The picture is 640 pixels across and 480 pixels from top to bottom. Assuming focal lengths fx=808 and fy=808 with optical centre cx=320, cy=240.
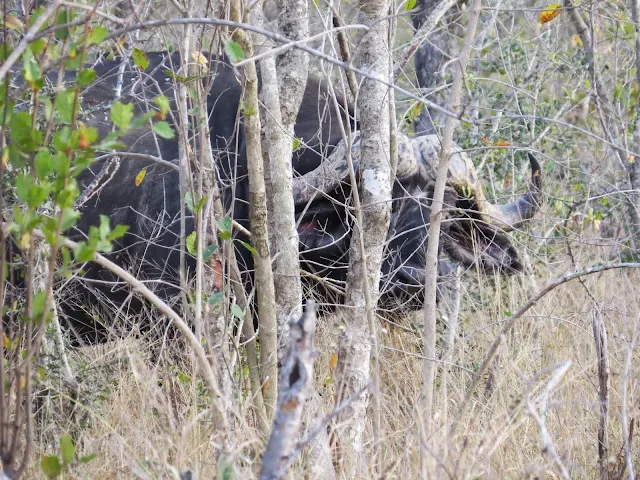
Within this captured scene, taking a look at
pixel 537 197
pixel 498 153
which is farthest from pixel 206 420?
pixel 498 153

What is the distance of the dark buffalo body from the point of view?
14.1 feet

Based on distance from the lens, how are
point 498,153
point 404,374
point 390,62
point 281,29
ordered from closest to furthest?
point 390,62 → point 281,29 → point 404,374 → point 498,153

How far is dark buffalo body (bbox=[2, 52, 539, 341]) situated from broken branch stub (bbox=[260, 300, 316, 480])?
8.04ft

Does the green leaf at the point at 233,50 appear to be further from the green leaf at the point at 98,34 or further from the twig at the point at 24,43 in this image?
the twig at the point at 24,43

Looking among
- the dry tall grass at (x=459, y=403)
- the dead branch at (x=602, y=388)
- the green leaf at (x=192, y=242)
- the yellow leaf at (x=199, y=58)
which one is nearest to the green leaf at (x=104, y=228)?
the dry tall grass at (x=459, y=403)

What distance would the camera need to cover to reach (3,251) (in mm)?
1646

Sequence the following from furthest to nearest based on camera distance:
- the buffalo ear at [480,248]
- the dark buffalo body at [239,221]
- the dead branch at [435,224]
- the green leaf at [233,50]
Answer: the buffalo ear at [480,248], the dark buffalo body at [239,221], the dead branch at [435,224], the green leaf at [233,50]

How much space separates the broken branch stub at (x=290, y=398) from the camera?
1.53 metres

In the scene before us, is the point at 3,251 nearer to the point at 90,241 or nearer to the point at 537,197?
the point at 90,241

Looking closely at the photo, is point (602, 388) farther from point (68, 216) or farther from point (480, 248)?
point (480, 248)

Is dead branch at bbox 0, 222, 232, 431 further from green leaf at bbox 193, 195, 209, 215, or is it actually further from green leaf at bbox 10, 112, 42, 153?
green leaf at bbox 193, 195, 209, 215

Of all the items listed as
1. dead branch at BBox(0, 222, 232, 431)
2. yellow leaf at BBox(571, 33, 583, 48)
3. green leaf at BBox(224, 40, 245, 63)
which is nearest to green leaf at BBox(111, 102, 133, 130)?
dead branch at BBox(0, 222, 232, 431)

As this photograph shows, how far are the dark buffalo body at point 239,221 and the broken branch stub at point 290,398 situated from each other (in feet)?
8.04

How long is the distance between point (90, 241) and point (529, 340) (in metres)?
2.81
